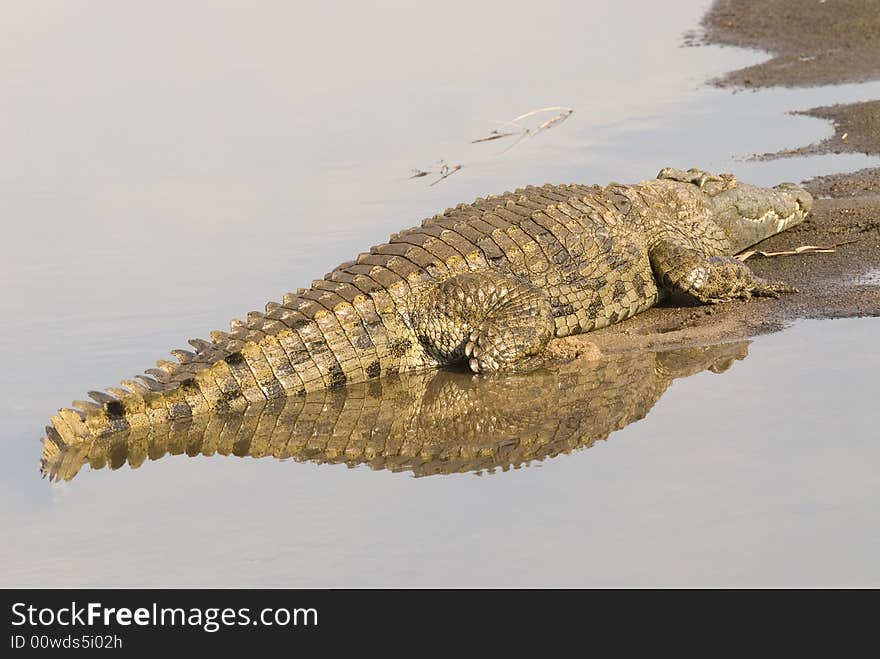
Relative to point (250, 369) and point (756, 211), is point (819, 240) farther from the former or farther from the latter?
point (250, 369)

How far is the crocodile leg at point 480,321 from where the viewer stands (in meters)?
9.62

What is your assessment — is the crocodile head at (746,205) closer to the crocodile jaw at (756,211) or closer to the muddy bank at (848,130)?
the crocodile jaw at (756,211)

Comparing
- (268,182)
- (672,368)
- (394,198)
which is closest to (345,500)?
(672,368)

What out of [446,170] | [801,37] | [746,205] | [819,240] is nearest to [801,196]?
[819,240]

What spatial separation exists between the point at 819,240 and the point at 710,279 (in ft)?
5.79

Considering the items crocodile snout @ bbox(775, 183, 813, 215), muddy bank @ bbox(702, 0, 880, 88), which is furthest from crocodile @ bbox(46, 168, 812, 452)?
muddy bank @ bbox(702, 0, 880, 88)

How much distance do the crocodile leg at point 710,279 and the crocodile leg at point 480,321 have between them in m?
1.38

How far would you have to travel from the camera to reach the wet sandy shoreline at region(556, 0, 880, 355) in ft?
32.9

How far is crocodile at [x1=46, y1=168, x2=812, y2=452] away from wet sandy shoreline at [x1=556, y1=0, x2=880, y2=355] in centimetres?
26

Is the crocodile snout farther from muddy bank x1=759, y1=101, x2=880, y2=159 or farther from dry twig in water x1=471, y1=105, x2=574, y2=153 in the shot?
dry twig in water x1=471, y1=105, x2=574, y2=153

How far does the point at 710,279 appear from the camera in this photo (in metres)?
10.6

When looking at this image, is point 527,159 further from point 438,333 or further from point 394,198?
point 438,333

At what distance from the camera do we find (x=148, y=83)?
19125 millimetres

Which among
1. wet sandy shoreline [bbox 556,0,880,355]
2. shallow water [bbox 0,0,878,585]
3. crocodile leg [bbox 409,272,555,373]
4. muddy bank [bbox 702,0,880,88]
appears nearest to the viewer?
shallow water [bbox 0,0,878,585]
